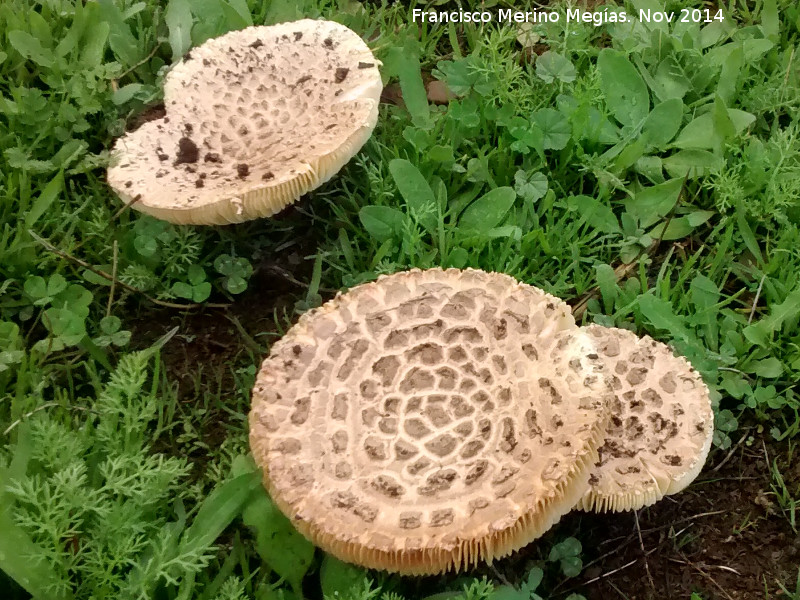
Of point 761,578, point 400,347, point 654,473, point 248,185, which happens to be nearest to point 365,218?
point 248,185

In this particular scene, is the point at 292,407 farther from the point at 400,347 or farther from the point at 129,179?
the point at 129,179

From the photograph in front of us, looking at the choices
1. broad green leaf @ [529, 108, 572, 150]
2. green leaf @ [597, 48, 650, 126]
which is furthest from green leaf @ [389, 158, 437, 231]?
green leaf @ [597, 48, 650, 126]

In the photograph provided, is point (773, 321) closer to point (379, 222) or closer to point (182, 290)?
point (379, 222)

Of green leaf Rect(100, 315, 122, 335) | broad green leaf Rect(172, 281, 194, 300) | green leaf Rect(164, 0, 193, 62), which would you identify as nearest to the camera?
green leaf Rect(100, 315, 122, 335)

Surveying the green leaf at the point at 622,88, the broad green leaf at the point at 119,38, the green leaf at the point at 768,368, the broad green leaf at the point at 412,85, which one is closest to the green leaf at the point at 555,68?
the green leaf at the point at 622,88

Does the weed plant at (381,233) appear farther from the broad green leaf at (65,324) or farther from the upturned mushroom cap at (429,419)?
the upturned mushroom cap at (429,419)

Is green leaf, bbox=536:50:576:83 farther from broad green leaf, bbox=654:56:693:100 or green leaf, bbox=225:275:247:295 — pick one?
green leaf, bbox=225:275:247:295
